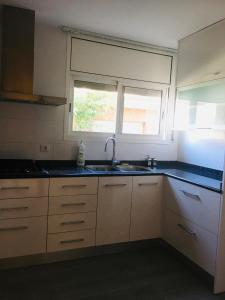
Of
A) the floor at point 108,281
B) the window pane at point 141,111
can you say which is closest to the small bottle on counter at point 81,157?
the window pane at point 141,111

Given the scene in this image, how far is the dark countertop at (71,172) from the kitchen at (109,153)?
0.01 m

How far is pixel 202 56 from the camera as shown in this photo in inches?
109

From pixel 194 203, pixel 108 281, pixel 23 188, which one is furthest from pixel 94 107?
pixel 108 281

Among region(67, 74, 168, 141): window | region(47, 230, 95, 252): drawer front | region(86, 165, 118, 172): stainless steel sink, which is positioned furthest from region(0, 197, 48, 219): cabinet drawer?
region(67, 74, 168, 141): window

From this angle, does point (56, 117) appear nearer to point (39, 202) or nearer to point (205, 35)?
point (39, 202)

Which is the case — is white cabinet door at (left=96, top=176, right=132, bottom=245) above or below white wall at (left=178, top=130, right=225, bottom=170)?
below

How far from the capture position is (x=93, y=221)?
8.61 ft

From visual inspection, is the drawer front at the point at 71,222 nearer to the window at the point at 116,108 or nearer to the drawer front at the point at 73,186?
the drawer front at the point at 73,186

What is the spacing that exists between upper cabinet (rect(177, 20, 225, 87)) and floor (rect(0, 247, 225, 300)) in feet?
6.08

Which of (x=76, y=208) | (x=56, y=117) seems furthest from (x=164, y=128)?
(x=76, y=208)

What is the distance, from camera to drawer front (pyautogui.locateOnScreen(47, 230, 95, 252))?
98.0 inches

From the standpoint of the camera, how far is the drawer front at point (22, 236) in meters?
2.31

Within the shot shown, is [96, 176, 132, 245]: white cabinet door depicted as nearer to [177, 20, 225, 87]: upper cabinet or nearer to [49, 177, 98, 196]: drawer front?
[49, 177, 98, 196]: drawer front

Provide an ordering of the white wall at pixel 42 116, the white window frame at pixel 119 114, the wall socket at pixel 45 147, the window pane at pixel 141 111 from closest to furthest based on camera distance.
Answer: the white wall at pixel 42 116 < the wall socket at pixel 45 147 < the white window frame at pixel 119 114 < the window pane at pixel 141 111
